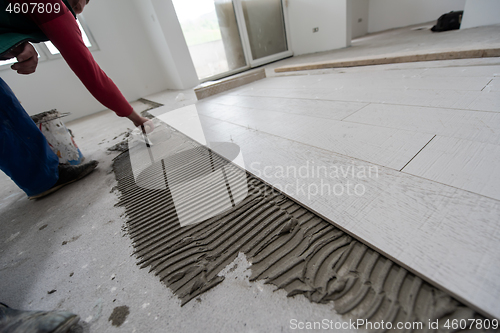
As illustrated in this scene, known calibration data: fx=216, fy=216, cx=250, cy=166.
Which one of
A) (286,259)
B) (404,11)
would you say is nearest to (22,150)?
(286,259)

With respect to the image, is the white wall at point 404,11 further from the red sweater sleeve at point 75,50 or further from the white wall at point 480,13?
the red sweater sleeve at point 75,50

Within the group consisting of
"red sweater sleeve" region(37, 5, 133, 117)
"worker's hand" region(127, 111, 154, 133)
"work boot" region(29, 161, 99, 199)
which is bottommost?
"work boot" region(29, 161, 99, 199)

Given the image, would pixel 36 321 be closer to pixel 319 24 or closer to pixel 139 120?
pixel 139 120

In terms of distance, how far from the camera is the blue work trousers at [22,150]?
1223 mm

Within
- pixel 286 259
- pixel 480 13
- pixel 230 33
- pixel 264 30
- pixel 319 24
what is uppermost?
pixel 230 33

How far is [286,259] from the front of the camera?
2.08 feet

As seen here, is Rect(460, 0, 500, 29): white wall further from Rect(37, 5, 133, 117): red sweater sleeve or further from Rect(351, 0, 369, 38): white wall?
Rect(37, 5, 133, 117): red sweater sleeve

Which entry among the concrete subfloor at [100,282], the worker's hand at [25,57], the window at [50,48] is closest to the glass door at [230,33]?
the window at [50,48]

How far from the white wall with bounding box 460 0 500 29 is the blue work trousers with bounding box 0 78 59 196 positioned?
18.0ft

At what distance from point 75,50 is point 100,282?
1067mm

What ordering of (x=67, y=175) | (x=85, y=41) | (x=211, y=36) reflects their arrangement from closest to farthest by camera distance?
(x=67, y=175), (x=85, y=41), (x=211, y=36)

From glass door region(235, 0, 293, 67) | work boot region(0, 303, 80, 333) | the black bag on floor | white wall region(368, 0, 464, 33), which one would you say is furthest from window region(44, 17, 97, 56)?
white wall region(368, 0, 464, 33)

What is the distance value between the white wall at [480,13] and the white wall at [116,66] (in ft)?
Result: 15.7

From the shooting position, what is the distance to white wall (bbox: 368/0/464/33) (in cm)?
568
